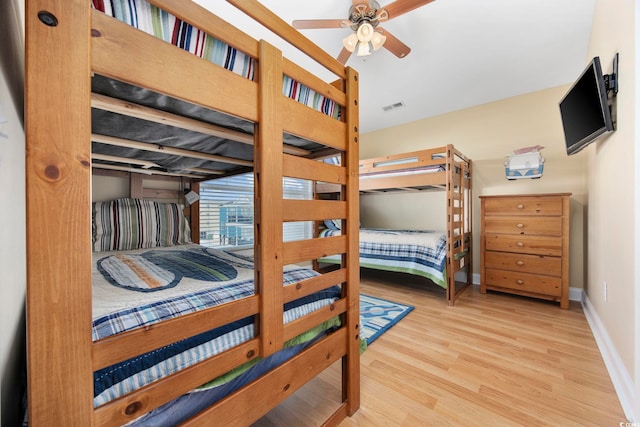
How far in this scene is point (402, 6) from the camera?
5.14 ft

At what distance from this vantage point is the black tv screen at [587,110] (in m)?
1.43

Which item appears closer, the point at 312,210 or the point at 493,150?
the point at 312,210

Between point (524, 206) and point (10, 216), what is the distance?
3.41m

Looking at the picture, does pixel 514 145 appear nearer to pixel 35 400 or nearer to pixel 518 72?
pixel 518 72

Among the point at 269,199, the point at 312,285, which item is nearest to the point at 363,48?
the point at 269,199

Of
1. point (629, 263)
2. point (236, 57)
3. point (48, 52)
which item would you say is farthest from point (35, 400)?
point (629, 263)

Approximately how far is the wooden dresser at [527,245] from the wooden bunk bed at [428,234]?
29 centimetres

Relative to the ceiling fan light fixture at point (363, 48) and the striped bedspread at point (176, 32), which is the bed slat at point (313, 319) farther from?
the ceiling fan light fixture at point (363, 48)

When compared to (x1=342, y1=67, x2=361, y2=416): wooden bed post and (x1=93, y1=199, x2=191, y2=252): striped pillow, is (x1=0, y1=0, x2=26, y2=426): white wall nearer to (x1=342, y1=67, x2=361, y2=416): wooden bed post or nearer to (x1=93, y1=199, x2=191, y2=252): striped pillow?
(x1=342, y1=67, x2=361, y2=416): wooden bed post

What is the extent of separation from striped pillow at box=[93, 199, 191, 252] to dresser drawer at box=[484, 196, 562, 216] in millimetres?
3151

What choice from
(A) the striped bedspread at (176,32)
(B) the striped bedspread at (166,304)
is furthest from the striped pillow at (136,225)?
(A) the striped bedspread at (176,32)

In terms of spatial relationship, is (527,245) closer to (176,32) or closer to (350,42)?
(350,42)

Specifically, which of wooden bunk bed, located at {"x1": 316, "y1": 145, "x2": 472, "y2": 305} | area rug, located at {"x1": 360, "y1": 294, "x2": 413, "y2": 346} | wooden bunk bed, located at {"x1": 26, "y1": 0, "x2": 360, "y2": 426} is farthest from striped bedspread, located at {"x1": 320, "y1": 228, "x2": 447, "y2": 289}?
wooden bunk bed, located at {"x1": 26, "y1": 0, "x2": 360, "y2": 426}

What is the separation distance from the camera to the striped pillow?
6.23 ft
